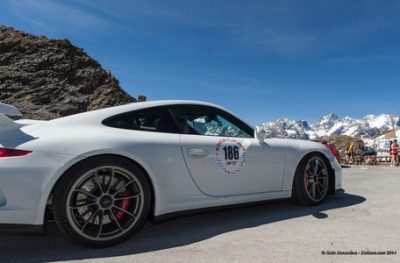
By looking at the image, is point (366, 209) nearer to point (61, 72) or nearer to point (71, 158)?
point (71, 158)

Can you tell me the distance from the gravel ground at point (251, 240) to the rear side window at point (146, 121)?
103 centimetres

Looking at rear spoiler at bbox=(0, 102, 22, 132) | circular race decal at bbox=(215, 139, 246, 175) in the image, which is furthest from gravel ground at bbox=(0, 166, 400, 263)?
rear spoiler at bbox=(0, 102, 22, 132)

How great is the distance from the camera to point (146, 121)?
3.56 meters

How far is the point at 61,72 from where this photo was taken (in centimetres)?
2316

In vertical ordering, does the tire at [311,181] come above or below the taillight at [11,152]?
below

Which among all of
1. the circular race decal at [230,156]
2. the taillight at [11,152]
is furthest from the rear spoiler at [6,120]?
the circular race decal at [230,156]

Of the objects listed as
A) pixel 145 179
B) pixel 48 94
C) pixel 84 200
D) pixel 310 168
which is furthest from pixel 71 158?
pixel 48 94

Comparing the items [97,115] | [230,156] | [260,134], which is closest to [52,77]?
[97,115]

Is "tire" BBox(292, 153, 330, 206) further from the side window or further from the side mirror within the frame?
the side window

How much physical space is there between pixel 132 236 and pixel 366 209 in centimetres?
295

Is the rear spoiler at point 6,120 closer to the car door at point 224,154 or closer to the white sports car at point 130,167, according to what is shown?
the white sports car at point 130,167

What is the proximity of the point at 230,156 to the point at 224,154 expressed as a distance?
8 cm

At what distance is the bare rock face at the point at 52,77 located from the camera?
68.0 ft

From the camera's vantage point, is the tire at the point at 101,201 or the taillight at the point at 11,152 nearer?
the taillight at the point at 11,152
